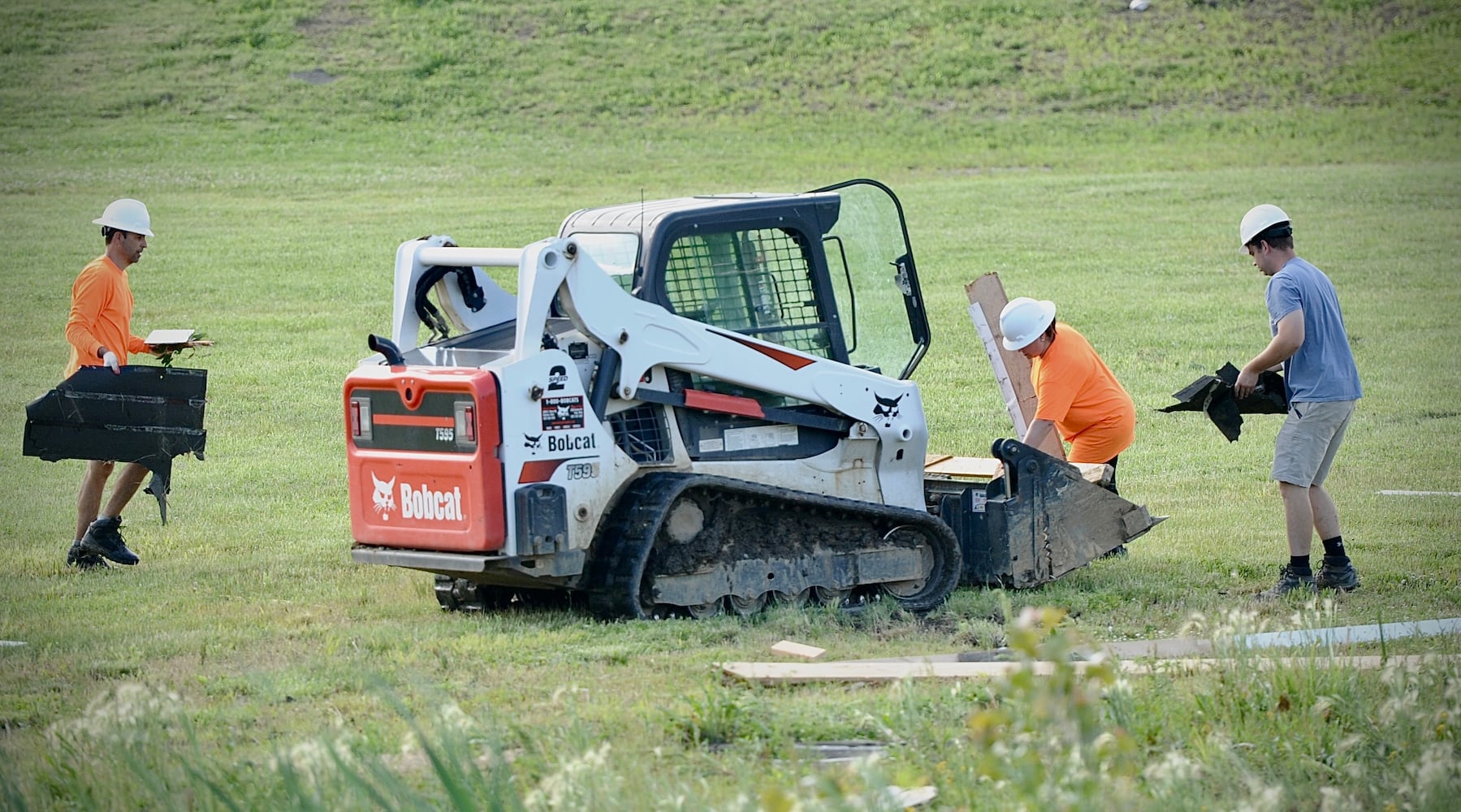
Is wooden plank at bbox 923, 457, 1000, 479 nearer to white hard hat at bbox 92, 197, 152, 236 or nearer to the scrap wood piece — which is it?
the scrap wood piece

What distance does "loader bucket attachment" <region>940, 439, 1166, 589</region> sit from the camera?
29.8ft

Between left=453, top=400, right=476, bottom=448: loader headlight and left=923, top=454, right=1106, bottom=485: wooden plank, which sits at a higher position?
left=453, top=400, right=476, bottom=448: loader headlight

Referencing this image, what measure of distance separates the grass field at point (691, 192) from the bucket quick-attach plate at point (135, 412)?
752 millimetres

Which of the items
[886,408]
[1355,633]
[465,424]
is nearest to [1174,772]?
[1355,633]

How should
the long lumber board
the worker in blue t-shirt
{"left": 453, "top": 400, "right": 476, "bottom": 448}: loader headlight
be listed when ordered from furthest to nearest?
the worker in blue t-shirt → {"left": 453, "top": 400, "right": 476, "bottom": 448}: loader headlight → the long lumber board

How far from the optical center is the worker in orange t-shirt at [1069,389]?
937 cm

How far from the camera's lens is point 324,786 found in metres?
4.95

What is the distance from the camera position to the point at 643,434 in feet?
27.3

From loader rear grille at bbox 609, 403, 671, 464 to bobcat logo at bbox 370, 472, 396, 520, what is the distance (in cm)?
107

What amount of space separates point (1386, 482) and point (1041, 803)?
9.13 metres

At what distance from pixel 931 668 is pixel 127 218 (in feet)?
18.3

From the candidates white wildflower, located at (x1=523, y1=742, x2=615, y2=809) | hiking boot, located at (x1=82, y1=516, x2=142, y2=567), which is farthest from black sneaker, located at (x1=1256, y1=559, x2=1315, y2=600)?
hiking boot, located at (x1=82, y1=516, x2=142, y2=567)

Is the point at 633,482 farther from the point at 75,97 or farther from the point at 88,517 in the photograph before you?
the point at 75,97

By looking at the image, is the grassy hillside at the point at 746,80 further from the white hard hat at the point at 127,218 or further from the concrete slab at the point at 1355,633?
the concrete slab at the point at 1355,633
